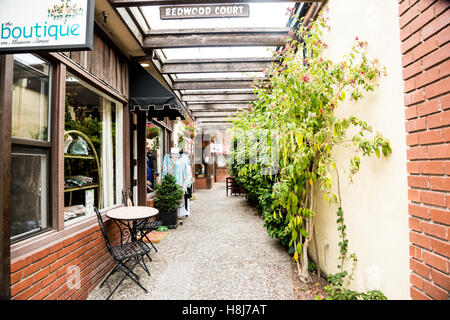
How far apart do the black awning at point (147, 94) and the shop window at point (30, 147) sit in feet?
6.30

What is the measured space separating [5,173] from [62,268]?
3.91 ft

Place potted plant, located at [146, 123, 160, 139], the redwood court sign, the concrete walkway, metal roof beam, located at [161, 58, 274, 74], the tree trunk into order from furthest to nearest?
potted plant, located at [146, 123, 160, 139] → metal roof beam, located at [161, 58, 274, 74] → the redwood court sign → the tree trunk → the concrete walkway

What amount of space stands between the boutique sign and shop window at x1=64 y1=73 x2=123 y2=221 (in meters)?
1.40

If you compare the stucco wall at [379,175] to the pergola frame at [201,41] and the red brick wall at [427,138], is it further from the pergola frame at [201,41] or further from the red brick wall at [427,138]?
the pergola frame at [201,41]

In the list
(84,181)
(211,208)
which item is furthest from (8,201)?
(211,208)

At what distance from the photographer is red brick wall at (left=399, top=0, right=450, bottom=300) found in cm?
137

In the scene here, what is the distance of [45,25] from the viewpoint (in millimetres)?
1646

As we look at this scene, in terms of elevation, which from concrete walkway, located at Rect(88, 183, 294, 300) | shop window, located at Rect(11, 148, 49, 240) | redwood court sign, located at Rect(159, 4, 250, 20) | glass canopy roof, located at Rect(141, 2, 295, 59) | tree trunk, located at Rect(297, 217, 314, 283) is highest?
glass canopy roof, located at Rect(141, 2, 295, 59)

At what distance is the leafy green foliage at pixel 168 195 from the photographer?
559 centimetres

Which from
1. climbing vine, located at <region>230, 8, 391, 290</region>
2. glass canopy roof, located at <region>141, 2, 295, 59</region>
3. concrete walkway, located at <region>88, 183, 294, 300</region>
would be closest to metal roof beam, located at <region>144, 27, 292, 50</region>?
glass canopy roof, located at <region>141, 2, 295, 59</region>

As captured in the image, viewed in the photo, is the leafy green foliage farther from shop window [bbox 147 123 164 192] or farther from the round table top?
the round table top

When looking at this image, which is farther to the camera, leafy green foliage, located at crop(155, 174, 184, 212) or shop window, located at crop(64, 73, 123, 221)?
leafy green foliage, located at crop(155, 174, 184, 212)
